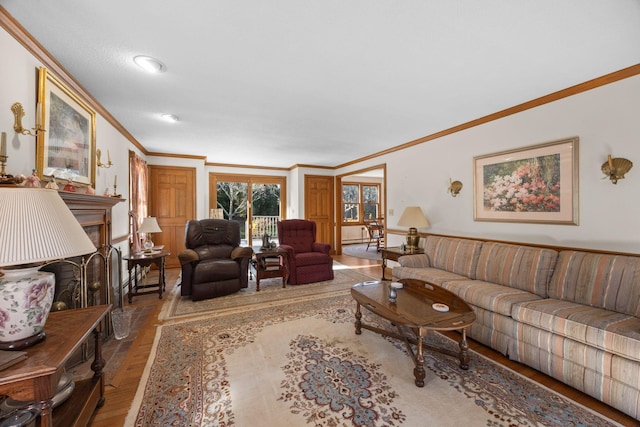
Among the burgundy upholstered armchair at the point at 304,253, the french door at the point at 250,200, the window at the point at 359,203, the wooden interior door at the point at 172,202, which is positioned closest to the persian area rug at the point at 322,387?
the burgundy upholstered armchair at the point at 304,253

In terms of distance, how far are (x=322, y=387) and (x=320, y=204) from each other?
538 cm

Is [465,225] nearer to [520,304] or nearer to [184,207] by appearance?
[520,304]

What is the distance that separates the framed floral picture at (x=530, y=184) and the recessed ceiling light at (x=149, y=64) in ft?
12.2

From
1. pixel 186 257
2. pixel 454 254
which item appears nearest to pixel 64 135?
pixel 186 257

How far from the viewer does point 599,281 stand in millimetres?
2094

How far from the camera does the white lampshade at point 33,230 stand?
0.91m

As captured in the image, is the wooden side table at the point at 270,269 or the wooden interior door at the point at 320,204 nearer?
the wooden side table at the point at 270,269

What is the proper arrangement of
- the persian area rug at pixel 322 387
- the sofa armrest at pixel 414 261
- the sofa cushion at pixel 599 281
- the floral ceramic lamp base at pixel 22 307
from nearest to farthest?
the floral ceramic lamp base at pixel 22 307 < the persian area rug at pixel 322 387 < the sofa cushion at pixel 599 281 < the sofa armrest at pixel 414 261

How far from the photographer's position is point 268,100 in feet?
9.28

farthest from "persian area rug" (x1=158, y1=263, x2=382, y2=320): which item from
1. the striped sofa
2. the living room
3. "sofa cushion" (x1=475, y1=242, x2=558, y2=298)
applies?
"sofa cushion" (x1=475, y1=242, x2=558, y2=298)

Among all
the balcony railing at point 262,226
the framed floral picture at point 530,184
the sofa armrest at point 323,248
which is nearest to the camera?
the framed floral picture at point 530,184

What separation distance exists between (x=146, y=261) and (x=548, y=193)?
16.1 feet

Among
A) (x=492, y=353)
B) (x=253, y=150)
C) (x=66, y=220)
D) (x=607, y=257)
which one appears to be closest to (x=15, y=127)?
(x=66, y=220)

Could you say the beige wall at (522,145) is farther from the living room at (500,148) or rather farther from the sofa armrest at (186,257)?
the sofa armrest at (186,257)
